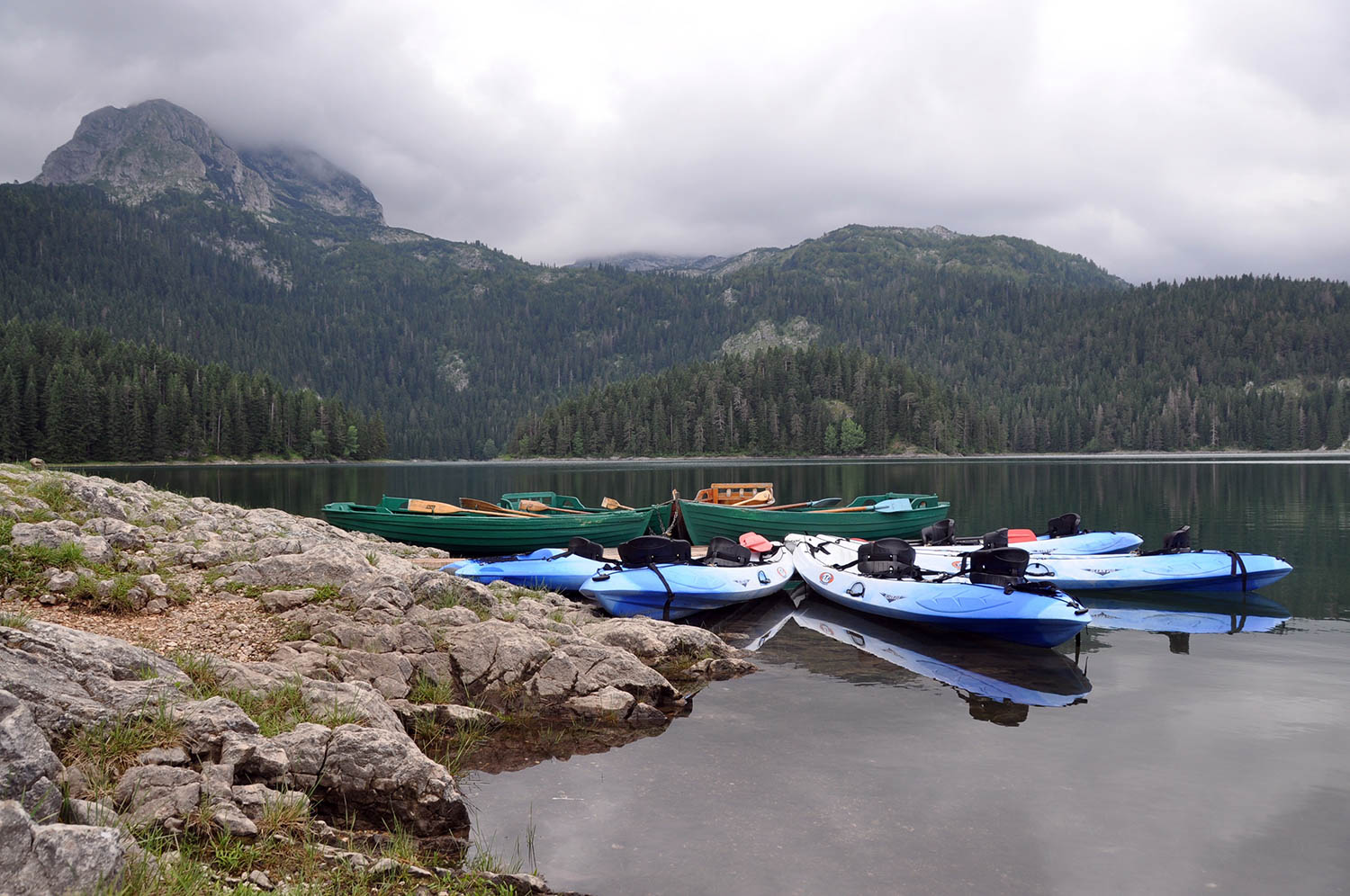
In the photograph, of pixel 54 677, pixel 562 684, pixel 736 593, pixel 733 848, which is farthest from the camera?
pixel 736 593

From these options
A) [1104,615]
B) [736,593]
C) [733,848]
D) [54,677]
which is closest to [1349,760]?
[733,848]

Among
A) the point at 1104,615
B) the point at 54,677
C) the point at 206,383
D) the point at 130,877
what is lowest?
the point at 1104,615

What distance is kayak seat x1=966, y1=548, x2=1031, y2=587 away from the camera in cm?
1816

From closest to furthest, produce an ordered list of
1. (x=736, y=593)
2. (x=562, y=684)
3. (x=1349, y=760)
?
(x=1349, y=760)
(x=562, y=684)
(x=736, y=593)

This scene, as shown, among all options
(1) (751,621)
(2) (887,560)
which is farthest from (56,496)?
(2) (887,560)

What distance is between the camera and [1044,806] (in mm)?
9609

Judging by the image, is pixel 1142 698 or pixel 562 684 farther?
pixel 1142 698

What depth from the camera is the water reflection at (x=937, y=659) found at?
14.2 meters

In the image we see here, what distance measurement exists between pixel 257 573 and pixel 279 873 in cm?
881

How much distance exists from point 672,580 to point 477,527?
42.9ft

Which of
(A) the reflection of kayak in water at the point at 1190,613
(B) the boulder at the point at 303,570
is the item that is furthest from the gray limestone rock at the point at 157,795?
(A) the reflection of kayak in water at the point at 1190,613

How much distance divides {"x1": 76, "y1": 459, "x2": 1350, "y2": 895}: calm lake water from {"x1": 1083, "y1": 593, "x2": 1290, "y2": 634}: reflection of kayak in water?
1.79 feet

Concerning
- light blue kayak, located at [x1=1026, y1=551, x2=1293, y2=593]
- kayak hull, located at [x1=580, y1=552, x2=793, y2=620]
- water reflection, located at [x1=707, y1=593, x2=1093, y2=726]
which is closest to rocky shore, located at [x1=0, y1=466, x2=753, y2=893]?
kayak hull, located at [x1=580, y1=552, x2=793, y2=620]

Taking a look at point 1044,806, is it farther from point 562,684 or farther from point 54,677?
point 54,677
